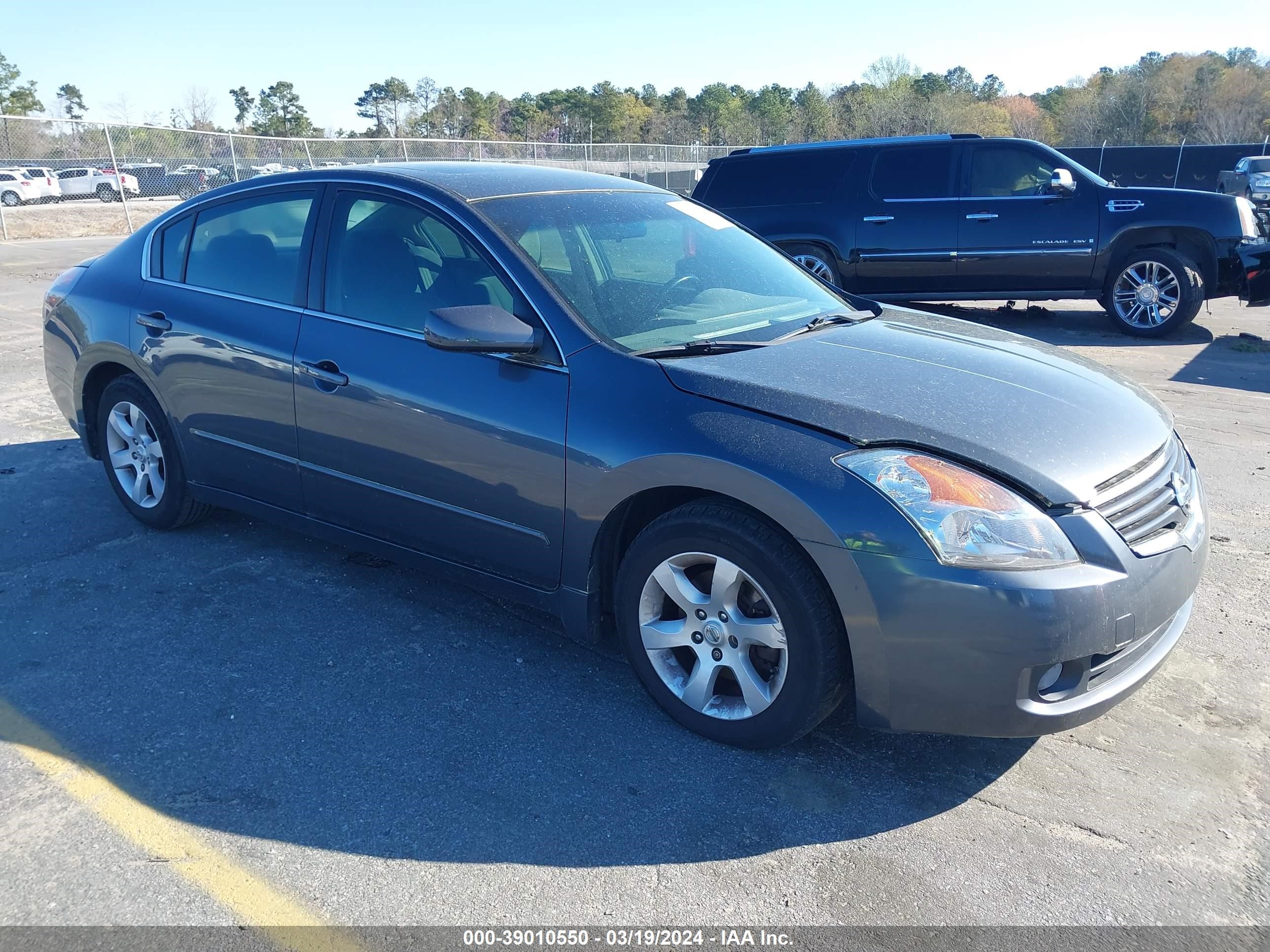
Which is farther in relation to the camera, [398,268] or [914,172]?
[914,172]

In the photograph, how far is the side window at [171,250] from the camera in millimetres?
4676

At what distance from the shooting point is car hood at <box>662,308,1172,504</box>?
284 centimetres

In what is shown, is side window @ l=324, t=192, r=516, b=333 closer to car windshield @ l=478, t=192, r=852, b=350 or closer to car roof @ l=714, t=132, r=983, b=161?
car windshield @ l=478, t=192, r=852, b=350

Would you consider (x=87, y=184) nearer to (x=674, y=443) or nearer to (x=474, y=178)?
(x=474, y=178)

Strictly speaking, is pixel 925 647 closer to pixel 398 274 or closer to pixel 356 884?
pixel 356 884

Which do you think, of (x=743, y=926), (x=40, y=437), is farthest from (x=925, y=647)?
(x=40, y=437)

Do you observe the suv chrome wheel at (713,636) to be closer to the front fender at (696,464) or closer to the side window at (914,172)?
the front fender at (696,464)

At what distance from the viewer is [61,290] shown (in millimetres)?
5176

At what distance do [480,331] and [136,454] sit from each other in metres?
2.61

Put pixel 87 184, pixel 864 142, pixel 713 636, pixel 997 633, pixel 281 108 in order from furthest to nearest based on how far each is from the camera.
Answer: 1. pixel 281 108
2. pixel 87 184
3. pixel 864 142
4. pixel 713 636
5. pixel 997 633

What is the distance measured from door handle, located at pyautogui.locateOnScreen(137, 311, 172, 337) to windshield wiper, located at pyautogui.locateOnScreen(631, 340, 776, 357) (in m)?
2.48

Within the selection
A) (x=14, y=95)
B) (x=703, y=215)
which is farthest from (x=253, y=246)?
(x=14, y=95)

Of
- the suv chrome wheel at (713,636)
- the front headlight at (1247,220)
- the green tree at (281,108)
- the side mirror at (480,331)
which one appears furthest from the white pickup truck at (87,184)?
the green tree at (281,108)

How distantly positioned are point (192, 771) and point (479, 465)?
4.32ft
